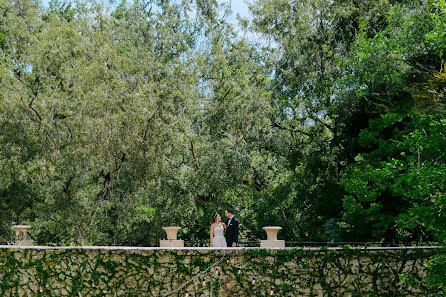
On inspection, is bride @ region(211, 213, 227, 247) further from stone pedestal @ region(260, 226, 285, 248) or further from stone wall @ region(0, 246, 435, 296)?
stone wall @ region(0, 246, 435, 296)

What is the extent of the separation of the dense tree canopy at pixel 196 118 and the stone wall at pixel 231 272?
7926mm

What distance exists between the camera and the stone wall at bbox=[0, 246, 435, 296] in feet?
34.3

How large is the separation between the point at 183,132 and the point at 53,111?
523 cm

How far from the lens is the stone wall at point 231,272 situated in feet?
34.3

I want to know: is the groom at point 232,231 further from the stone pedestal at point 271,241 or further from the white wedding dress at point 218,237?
the stone pedestal at point 271,241

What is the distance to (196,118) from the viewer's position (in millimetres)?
21859

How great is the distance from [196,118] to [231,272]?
11.9 meters

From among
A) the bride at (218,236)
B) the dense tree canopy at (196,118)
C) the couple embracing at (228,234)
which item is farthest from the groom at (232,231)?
the dense tree canopy at (196,118)

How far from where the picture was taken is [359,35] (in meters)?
20.1

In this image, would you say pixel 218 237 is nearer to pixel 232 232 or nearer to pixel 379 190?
pixel 232 232

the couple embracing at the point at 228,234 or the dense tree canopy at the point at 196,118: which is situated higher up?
the dense tree canopy at the point at 196,118

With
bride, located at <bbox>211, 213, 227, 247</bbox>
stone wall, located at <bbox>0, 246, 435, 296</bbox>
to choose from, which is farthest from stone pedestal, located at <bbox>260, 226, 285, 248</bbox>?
stone wall, located at <bbox>0, 246, 435, 296</bbox>

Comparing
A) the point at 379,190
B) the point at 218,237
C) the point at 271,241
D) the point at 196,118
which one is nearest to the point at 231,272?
the point at 218,237

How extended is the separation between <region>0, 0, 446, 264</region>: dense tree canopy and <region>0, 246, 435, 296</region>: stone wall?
7.93 m
